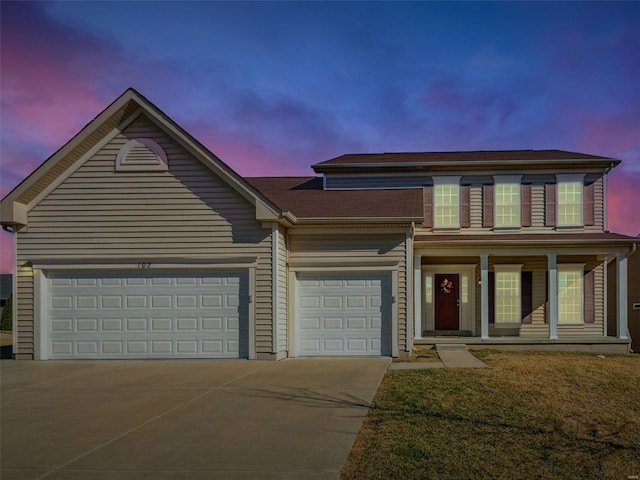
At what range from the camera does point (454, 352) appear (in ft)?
53.4

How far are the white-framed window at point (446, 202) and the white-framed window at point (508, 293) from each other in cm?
216

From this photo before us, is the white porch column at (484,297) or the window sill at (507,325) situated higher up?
the white porch column at (484,297)

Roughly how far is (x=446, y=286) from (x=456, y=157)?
14.3ft

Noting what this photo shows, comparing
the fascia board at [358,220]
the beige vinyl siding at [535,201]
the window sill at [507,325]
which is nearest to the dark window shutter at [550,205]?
the beige vinyl siding at [535,201]

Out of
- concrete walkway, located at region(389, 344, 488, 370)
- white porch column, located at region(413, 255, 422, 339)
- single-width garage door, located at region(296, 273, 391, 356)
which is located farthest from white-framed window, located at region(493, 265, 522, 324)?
single-width garage door, located at region(296, 273, 391, 356)

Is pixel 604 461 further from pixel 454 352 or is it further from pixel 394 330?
pixel 454 352

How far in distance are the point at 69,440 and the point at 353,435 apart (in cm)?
314

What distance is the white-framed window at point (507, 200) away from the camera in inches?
817

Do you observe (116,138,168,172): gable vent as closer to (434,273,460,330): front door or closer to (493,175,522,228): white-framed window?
(434,273,460,330): front door

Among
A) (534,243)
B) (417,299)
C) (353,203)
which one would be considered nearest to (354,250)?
(353,203)

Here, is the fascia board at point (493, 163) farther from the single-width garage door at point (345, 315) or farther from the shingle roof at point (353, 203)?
the single-width garage door at point (345, 315)

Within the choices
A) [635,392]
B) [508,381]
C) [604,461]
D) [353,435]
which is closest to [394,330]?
[508,381]

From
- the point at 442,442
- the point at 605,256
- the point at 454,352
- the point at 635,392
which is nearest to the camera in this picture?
the point at 442,442

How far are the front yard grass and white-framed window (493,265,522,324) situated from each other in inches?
359
